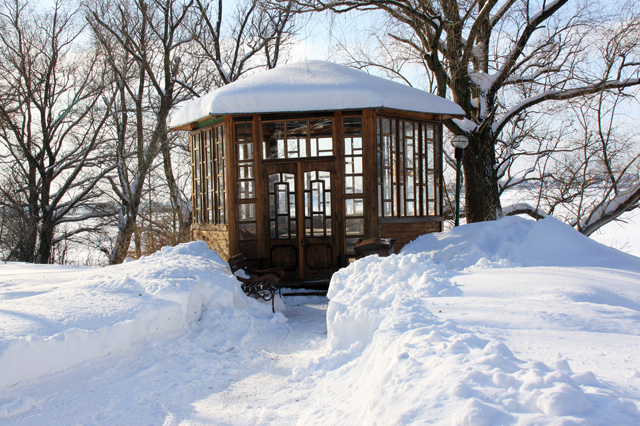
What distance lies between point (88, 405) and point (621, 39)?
51.9 feet

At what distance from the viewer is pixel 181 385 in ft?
16.3

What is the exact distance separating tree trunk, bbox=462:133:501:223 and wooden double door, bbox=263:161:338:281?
593cm

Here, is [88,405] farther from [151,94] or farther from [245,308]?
[151,94]

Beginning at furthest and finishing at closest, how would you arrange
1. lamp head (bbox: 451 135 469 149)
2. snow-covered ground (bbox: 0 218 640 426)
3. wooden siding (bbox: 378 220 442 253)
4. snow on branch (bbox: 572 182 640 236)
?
snow on branch (bbox: 572 182 640 236), lamp head (bbox: 451 135 469 149), wooden siding (bbox: 378 220 442 253), snow-covered ground (bbox: 0 218 640 426)


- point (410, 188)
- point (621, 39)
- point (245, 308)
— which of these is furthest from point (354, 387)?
point (621, 39)

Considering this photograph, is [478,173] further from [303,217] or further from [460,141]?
[303,217]

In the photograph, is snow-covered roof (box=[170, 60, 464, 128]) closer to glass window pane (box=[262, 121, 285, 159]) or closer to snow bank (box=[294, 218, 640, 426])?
glass window pane (box=[262, 121, 285, 159])

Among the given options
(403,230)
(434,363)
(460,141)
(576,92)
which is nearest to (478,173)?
(460,141)

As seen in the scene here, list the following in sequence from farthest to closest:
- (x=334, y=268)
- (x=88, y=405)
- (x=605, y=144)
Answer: (x=605, y=144)
(x=334, y=268)
(x=88, y=405)

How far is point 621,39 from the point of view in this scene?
1427cm

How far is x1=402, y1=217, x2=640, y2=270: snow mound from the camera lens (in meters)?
7.72

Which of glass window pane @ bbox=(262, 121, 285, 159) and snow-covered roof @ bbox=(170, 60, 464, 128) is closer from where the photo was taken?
snow-covered roof @ bbox=(170, 60, 464, 128)

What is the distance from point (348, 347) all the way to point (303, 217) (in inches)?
213

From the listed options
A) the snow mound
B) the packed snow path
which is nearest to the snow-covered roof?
the snow mound
